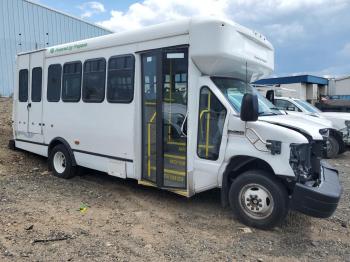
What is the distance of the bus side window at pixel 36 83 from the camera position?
868 cm

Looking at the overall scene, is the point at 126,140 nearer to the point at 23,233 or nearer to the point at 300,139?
the point at 23,233

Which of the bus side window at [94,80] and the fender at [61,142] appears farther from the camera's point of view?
the fender at [61,142]

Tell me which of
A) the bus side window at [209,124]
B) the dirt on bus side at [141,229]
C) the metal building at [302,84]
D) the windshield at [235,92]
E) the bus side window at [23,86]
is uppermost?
the metal building at [302,84]

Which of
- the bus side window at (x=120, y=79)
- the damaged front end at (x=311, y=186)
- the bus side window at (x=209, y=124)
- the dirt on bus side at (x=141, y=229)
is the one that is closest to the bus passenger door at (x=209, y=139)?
the bus side window at (x=209, y=124)

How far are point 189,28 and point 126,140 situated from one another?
2.21m

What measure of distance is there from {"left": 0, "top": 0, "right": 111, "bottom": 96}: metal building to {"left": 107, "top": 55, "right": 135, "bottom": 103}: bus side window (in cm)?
1755

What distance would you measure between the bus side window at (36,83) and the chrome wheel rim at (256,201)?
5467 millimetres

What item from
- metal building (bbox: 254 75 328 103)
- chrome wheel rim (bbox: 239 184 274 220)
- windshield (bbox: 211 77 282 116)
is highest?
metal building (bbox: 254 75 328 103)

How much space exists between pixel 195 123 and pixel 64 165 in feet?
12.4

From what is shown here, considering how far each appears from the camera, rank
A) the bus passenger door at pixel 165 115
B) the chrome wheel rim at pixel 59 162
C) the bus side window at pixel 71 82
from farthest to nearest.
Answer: the chrome wheel rim at pixel 59 162 → the bus side window at pixel 71 82 → the bus passenger door at pixel 165 115

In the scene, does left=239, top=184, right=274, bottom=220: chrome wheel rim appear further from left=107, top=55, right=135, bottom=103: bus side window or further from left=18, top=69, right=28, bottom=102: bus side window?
left=18, top=69, right=28, bottom=102: bus side window

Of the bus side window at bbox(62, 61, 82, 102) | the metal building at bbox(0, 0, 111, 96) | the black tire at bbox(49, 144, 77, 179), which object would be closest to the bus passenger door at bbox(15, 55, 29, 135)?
the black tire at bbox(49, 144, 77, 179)

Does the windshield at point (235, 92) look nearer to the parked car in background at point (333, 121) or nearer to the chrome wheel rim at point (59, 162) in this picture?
the chrome wheel rim at point (59, 162)

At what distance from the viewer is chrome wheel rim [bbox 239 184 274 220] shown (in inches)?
205
